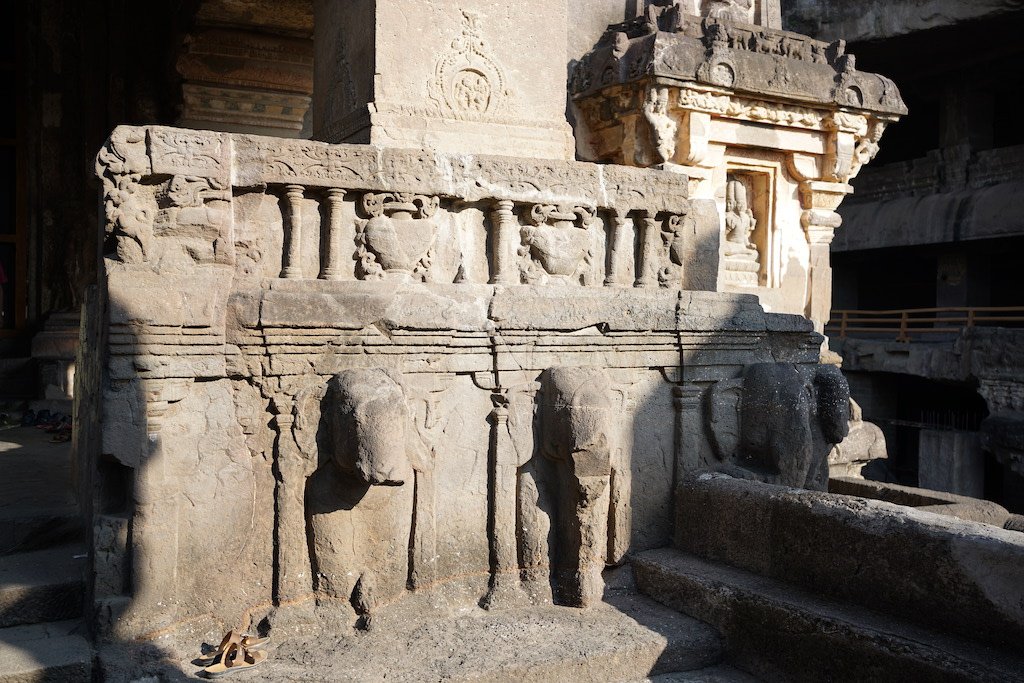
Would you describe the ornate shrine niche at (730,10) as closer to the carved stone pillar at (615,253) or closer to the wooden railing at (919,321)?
the carved stone pillar at (615,253)

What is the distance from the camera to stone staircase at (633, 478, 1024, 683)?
9.17 ft

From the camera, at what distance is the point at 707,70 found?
26.2 feet

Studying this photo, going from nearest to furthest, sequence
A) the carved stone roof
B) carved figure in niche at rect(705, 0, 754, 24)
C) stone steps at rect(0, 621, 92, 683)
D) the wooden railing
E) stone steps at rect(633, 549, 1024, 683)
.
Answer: stone steps at rect(633, 549, 1024, 683)
stone steps at rect(0, 621, 92, 683)
the carved stone roof
carved figure in niche at rect(705, 0, 754, 24)
the wooden railing

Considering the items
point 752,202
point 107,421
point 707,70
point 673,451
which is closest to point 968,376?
point 752,202

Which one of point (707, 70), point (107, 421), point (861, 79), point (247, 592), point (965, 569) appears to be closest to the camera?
point (965, 569)

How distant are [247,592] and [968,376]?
545 inches

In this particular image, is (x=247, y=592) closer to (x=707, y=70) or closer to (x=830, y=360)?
(x=707, y=70)

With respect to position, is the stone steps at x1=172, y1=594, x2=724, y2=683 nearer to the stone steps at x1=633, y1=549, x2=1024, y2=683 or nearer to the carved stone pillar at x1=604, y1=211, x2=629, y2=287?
the stone steps at x1=633, y1=549, x2=1024, y2=683

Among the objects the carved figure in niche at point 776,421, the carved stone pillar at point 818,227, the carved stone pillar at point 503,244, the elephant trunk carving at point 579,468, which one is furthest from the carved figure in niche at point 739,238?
the elephant trunk carving at point 579,468

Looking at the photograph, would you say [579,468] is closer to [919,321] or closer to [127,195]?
[127,195]

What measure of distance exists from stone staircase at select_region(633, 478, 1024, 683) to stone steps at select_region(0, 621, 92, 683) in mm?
2238

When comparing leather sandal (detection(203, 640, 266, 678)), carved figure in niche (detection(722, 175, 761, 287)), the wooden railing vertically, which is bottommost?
leather sandal (detection(203, 640, 266, 678))

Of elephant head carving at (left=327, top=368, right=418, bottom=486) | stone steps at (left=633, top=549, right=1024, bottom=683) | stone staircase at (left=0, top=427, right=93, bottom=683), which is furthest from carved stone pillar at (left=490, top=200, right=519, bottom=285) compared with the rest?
stone staircase at (left=0, top=427, right=93, bottom=683)

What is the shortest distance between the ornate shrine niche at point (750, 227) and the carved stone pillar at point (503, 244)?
5227 mm
